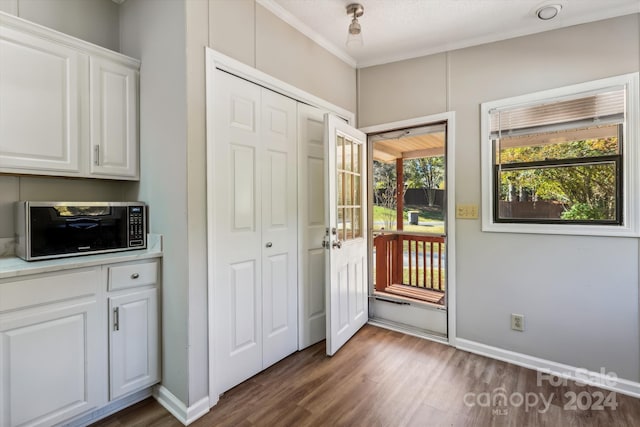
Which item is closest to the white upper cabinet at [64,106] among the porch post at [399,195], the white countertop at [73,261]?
the white countertop at [73,261]

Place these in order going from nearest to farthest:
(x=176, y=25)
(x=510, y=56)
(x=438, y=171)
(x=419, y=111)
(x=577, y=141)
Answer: (x=176, y=25), (x=577, y=141), (x=510, y=56), (x=419, y=111), (x=438, y=171)

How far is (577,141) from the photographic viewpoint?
216 centimetres

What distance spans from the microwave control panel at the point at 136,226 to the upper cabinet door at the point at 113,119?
0.86ft

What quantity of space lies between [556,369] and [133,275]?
2992 mm

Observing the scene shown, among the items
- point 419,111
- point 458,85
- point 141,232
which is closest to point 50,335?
point 141,232

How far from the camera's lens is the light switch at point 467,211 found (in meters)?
2.52

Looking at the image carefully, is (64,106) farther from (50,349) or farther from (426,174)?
(426,174)

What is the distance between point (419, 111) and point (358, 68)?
0.82 metres

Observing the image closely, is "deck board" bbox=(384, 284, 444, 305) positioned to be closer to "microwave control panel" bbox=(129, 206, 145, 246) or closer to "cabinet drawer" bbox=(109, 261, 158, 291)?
"cabinet drawer" bbox=(109, 261, 158, 291)

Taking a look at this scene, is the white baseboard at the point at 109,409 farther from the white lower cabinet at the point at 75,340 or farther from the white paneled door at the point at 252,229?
the white paneled door at the point at 252,229

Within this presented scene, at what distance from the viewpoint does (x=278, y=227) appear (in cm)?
230

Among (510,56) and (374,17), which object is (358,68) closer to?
(374,17)

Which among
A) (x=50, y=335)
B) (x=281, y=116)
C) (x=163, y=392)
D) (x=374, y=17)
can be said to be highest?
(x=374, y=17)

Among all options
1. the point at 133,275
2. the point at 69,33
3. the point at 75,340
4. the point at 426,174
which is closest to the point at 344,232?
the point at 426,174
